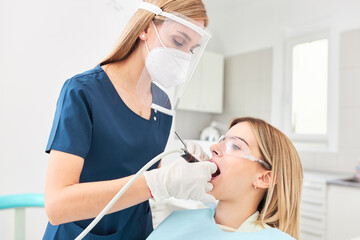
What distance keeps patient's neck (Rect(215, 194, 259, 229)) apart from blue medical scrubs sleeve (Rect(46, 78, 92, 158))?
647 millimetres

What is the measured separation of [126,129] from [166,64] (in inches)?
10.4

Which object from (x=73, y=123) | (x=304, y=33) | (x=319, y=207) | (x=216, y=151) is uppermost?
(x=304, y=33)

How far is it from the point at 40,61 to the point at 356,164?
312cm

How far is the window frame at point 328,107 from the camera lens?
3533mm

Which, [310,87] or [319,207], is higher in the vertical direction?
[310,87]

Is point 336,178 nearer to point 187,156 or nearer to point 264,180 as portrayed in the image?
point 264,180

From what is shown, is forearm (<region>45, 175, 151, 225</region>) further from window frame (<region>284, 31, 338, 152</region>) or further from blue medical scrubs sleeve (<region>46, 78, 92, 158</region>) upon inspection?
window frame (<region>284, 31, 338, 152</region>)

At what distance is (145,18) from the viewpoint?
986 millimetres

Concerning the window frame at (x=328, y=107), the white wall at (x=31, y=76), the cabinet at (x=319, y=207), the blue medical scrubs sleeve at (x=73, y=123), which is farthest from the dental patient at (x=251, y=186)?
the window frame at (x=328, y=107)

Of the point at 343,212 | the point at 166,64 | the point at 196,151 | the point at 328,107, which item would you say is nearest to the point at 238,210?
the point at 196,151

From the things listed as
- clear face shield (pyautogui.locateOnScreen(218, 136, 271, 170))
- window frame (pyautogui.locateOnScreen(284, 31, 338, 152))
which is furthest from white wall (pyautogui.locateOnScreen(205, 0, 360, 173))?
clear face shield (pyautogui.locateOnScreen(218, 136, 271, 170))

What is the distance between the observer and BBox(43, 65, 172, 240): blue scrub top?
929mm

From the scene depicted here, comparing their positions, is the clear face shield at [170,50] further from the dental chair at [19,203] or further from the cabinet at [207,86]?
the cabinet at [207,86]

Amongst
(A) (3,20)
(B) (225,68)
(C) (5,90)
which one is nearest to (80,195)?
(C) (5,90)
